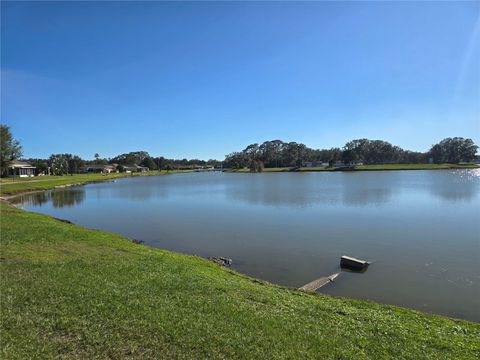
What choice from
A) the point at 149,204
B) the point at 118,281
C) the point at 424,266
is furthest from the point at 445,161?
the point at 118,281

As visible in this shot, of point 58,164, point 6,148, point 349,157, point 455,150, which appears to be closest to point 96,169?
point 58,164

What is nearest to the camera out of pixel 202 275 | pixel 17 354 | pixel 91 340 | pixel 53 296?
pixel 17 354

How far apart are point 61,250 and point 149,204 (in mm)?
30645

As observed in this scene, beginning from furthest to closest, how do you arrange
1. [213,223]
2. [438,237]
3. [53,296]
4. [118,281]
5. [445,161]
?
[445,161] → [213,223] → [438,237] → [118,281] → [53,296]

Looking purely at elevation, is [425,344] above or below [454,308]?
above

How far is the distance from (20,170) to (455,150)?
178 m

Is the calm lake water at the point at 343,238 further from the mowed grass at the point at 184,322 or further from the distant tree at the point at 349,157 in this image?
the distant tree at the point at 349,157

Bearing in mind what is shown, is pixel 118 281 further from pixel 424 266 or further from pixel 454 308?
pixel 424 266

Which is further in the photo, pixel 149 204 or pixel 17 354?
pixel 149 204

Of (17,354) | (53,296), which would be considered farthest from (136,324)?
(53,296)

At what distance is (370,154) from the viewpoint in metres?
183

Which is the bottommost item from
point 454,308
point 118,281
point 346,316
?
point 454,308

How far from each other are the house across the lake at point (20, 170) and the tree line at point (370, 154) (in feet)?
300

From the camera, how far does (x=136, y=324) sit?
6.34m
